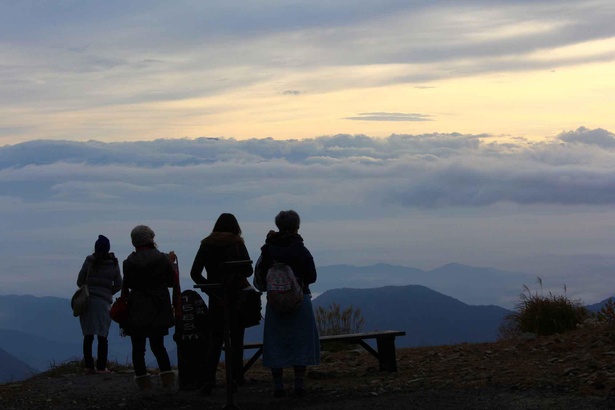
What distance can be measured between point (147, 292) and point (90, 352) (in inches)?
102

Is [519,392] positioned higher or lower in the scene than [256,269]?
lower

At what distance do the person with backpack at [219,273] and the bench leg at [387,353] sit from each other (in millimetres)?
2257

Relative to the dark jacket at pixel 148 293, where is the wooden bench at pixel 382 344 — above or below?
below

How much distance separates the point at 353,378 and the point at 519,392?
2.77 m

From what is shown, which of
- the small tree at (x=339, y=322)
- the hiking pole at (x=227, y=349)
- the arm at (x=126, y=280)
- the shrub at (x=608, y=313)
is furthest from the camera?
the small tree at (x=339, y=322)

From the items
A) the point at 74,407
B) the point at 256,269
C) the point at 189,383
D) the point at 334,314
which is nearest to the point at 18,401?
the point at 74,407

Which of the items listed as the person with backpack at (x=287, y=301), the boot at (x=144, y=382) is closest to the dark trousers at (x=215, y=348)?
the person with backpack at (x=287, y=301)

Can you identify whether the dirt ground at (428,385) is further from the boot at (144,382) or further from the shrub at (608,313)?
the shrub at (608,313)

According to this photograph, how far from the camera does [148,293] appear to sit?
11.2 m

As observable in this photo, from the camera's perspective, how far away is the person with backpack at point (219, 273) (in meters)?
11.0

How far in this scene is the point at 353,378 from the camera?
12.4 m

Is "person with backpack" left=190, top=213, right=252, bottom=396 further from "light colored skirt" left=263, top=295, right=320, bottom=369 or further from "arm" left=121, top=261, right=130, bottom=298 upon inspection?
"arm" left=121, top=261, right=130, bottom=298

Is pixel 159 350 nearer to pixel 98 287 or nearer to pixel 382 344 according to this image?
pixel 98 287

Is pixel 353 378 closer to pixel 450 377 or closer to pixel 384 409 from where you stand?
pixel 450 377
